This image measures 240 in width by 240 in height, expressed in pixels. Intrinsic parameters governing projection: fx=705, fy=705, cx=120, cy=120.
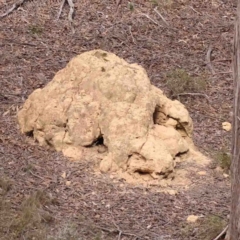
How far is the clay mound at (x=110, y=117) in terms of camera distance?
5.00 m

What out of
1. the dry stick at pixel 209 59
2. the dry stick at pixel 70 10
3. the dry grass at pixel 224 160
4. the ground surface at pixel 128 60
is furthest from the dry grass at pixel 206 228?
the dry stick at pixel 70 10

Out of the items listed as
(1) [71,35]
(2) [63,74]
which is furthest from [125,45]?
(2) [63,74]

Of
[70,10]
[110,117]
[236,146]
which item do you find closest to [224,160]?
[110,117]

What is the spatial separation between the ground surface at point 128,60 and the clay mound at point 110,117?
0.16 metres

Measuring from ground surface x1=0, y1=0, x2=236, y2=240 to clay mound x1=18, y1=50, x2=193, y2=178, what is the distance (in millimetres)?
161

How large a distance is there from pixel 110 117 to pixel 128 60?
232cm

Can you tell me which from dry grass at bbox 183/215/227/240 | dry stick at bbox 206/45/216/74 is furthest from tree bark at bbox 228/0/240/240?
dry stick at bbox 206/45/216/74

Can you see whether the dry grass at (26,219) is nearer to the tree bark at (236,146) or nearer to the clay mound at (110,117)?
the clay mound at (110,117)

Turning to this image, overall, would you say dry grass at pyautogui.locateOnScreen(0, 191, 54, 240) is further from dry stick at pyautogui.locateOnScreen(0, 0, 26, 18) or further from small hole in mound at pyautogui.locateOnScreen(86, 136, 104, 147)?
dry stick at pyautogui.locateOnScreen(0, 0, 26, 18)

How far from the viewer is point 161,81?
22.9 ft

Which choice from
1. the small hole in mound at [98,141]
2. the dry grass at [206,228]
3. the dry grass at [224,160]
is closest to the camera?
the dry grass at [206,228]

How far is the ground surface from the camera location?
4.39 meters

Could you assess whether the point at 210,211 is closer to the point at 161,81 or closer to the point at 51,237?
the point at 51,237

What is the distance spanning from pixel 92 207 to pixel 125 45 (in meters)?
3.46
